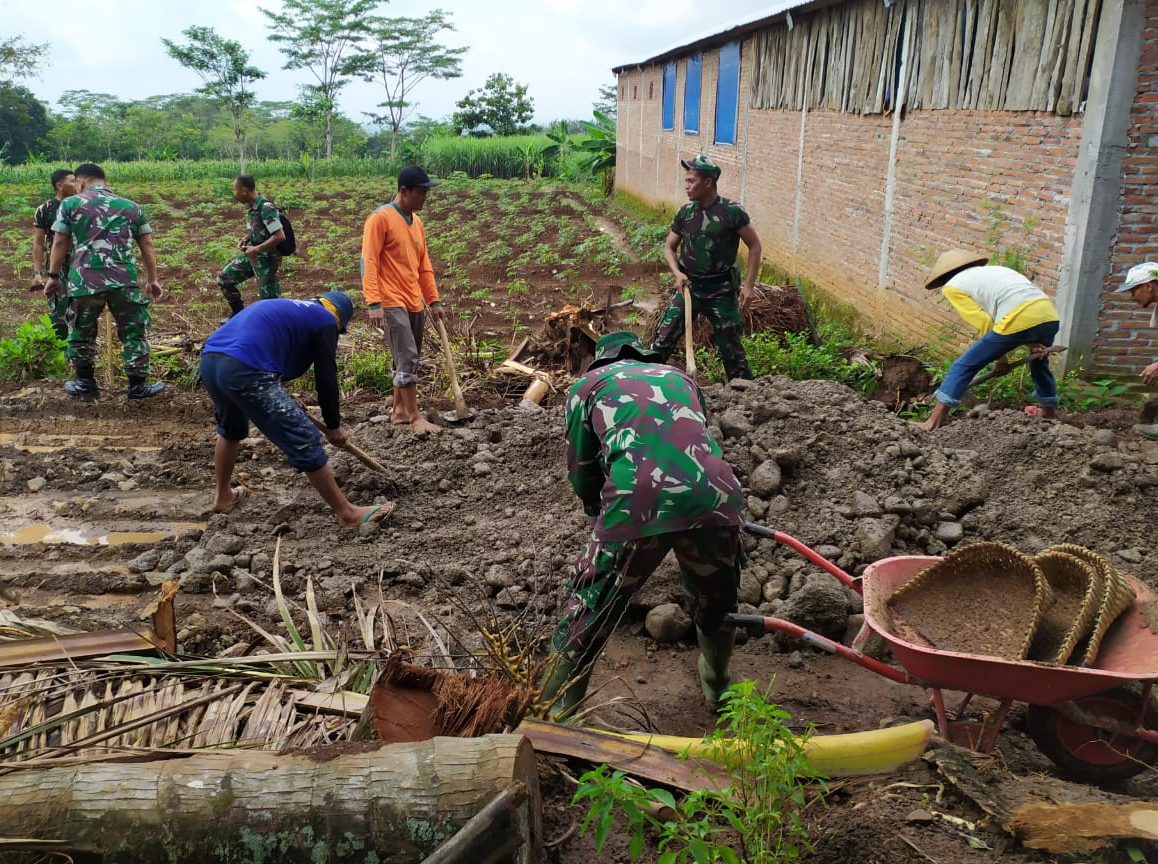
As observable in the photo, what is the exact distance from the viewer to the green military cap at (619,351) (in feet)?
11.3

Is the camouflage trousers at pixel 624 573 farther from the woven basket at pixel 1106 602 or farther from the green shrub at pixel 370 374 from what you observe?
the green shrub at pixel 370 374

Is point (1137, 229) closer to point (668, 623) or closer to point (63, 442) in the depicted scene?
point (668, 623)

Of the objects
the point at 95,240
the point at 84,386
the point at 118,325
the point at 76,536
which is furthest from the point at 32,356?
the point at 76,536

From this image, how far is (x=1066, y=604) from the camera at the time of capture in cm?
321

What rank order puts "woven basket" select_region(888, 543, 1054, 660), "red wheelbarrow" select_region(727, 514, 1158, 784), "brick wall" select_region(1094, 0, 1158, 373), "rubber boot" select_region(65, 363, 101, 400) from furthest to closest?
"rubber boot" select_region(65, 363, 101, 400) < "brick wall" select_region(1094, 0, 1158, 373) < "woven basket" select_region(888, 543, 1054, 660) < "red wheelbarrow" select_region(727, 514, 1158, 784)

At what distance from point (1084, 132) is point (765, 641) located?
4.36 metres

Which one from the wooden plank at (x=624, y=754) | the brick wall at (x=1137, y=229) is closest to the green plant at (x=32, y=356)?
the wooden plank at (x=624, y=754)

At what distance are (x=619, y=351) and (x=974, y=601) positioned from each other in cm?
173

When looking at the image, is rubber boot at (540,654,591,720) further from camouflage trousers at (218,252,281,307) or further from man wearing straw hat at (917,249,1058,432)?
camouflage trousers at (218,252,281,307)

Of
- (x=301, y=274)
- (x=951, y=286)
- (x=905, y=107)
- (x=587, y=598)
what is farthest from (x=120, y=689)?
(x=301, y=274)

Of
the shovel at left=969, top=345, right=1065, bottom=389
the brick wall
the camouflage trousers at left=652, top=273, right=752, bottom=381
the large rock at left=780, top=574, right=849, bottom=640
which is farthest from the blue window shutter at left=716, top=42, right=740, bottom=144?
the large rock at left=780, top=574, right=849, bottom=640

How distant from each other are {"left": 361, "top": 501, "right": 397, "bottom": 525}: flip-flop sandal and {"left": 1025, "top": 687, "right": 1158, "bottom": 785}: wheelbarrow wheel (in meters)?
3.49

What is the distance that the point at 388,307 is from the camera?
620 cm

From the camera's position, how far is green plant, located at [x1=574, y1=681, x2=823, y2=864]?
2.00 meters
